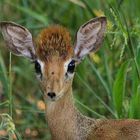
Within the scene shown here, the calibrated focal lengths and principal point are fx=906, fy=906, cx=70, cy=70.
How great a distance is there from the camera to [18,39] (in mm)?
5969

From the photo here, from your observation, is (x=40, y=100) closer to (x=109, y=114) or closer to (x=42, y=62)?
(x=109, y=114)

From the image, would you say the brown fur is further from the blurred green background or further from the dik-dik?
the blurred green background

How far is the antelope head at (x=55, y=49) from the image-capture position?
5500mm

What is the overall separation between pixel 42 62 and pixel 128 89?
1.62 m

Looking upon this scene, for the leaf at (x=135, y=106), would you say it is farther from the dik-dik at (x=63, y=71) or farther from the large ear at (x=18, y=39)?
the large ear at (x=18, y=39)

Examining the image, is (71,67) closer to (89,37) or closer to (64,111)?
(64,111)

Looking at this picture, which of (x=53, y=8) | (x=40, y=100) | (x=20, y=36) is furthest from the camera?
(x=53, y=8)

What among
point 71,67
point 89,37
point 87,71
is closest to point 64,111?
point 71,67

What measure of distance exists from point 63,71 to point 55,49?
0.19 m

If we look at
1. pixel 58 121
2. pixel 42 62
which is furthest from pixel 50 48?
pixel 58 121

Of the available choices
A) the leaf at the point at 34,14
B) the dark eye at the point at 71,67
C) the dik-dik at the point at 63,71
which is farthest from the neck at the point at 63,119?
the leaf at the point at 34,14

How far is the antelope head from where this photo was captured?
550cm

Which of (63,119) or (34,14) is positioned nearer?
(63,119)

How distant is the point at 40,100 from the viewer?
7.40 m
